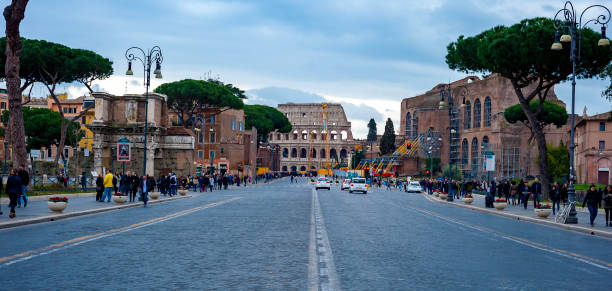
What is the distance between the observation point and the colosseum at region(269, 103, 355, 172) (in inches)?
7141

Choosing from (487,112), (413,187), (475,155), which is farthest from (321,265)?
(475,155)

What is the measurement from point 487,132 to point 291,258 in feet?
272

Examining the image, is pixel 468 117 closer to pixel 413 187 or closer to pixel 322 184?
pixel 413 187

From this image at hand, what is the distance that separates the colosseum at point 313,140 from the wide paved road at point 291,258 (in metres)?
158

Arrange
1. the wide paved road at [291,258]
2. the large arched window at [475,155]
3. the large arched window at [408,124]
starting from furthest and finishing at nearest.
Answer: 1. the large arched window at [408,124]
2. the large arched window at [475,155]
3. the wide paved road at [291,258]

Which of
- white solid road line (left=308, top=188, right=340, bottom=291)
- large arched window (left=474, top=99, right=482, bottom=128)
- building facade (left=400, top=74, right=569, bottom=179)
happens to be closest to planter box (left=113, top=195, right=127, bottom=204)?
white solid road line (left=308, top=188, right=340, bottom=291)

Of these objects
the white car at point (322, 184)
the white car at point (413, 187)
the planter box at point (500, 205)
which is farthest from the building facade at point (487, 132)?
the planter box at point (500, 205)

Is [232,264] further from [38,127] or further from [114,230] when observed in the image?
[38,127]

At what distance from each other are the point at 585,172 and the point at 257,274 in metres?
71.6

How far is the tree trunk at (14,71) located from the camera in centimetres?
2991

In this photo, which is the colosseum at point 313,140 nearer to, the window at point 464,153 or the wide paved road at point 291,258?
the window at point 464,153

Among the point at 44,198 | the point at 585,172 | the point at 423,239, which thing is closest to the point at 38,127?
the point at 44,198

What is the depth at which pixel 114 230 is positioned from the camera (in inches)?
591

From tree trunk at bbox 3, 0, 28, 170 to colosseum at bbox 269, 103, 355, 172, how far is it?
476 feet
